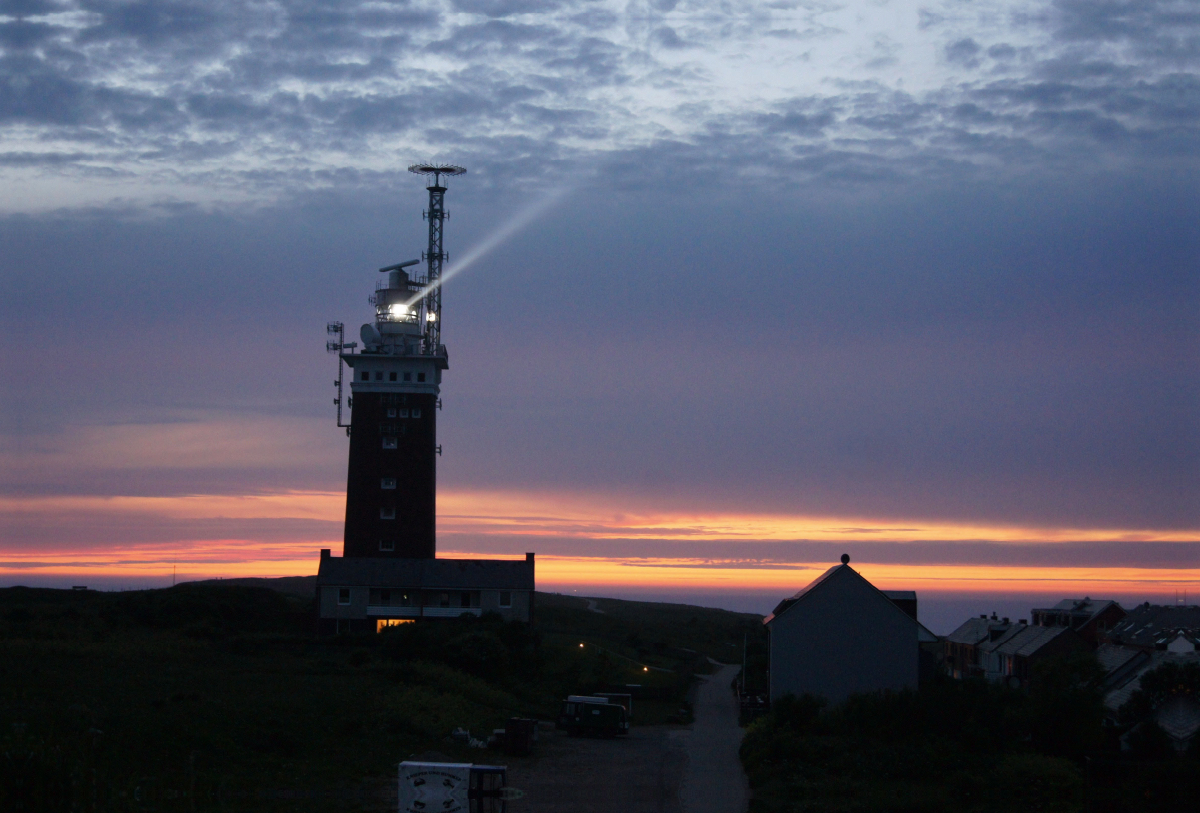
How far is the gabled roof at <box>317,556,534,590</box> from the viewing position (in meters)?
70.4

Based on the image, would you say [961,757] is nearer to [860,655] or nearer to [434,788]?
[860,655]

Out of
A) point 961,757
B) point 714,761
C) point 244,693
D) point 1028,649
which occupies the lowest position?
point 714,761

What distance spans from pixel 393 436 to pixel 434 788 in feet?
178

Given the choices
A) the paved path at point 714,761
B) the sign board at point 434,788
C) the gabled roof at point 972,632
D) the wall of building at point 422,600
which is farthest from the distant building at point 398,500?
the sign board at point 434,788

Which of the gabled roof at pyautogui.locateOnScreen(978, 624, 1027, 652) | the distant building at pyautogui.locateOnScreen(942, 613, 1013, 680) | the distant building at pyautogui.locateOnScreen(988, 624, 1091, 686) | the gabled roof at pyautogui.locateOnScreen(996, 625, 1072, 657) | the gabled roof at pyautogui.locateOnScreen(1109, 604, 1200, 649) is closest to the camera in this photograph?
the distant building at pyautogui.locateOnScreen(988, 624, 1091, 686)

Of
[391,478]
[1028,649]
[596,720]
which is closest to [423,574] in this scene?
[391,478]

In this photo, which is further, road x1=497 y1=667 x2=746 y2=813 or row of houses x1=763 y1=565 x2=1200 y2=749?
row of houses x1=763 y1=565 x2=1200 y2=749

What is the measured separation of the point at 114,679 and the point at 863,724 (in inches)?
1097

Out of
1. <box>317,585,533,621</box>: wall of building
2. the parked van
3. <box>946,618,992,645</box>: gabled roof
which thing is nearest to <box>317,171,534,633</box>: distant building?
<box>317,585,533,621</box>: wall of building

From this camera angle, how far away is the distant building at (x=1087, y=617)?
262ft

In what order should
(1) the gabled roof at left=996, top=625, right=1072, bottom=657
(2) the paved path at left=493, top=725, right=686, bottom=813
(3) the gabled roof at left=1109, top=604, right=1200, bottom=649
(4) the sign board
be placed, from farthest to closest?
(3) the gabled roof at left=1109, top=604, right=1200, bottom=649, (1) the gabled roof at left=996, top=625, right=1072, bottom=657, (2) the paved path at left=493, top=725, right=686, bottom=813, (4) the sign board

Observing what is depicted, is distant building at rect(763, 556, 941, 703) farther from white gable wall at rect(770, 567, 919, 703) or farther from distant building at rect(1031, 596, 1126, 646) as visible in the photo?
distant building at rect(1031, 596, 1126, 646)

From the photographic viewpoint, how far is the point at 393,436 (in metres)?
75.4

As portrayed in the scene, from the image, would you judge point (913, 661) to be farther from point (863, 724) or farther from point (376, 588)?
point (376, 588)
